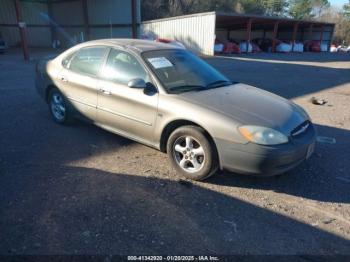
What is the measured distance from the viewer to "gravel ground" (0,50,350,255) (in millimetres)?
2611

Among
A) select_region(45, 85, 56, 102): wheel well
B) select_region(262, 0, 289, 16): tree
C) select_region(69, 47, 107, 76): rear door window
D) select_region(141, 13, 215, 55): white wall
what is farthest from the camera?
select_region(262, 0, 289, 16): tree

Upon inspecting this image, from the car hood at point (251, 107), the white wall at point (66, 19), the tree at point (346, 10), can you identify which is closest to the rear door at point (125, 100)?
the car hood at point (251, 107)

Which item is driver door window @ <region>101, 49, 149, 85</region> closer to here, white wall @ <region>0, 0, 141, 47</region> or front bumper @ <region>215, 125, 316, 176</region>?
front bumper @ <region>215, 125, 316, 176</region>

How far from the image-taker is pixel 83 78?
464 centimetres

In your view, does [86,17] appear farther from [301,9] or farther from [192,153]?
[301,9]

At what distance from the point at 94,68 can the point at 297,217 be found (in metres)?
3.42

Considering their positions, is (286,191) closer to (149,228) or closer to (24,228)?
(149,228)

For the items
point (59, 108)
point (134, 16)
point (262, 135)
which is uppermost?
point (134, 16)

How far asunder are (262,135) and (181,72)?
1.58m

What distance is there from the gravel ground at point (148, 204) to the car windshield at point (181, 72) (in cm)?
108

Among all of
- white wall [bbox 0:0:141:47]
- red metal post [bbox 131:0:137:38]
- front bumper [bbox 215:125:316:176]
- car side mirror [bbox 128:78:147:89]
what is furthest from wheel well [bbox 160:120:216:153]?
white wall [bbox 0:0:141:47]

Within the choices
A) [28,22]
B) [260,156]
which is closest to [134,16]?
[28,22]

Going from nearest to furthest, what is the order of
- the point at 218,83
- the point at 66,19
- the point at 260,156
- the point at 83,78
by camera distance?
the point at 260,156
the point at 218,83
the point at 83,78
the point at 66,19

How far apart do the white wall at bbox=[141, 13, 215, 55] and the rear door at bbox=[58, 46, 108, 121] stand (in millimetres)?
A: 19742
